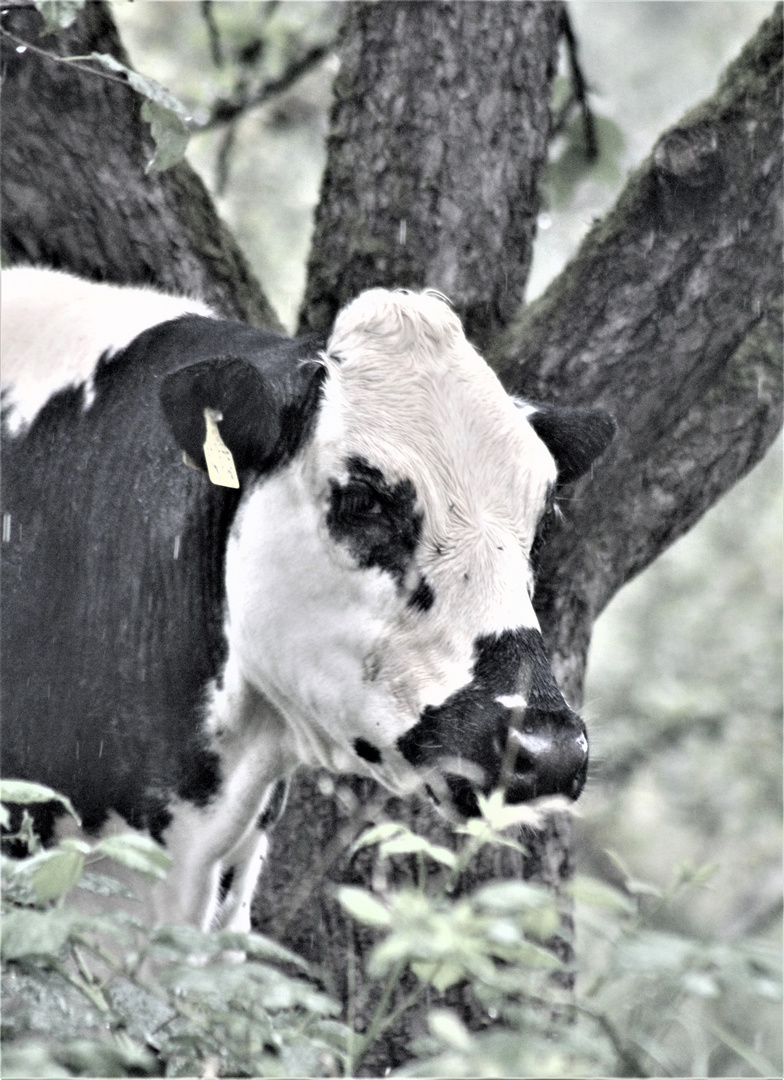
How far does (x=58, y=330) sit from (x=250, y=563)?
0.90 metres

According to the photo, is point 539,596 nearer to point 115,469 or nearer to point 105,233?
point 115,469

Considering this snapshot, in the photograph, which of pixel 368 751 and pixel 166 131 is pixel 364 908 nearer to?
pixel 368 751

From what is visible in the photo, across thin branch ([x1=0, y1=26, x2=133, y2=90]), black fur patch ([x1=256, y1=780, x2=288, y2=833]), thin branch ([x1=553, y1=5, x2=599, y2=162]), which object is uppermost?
thin branch ([x1=553, y1=5, x2=599, y2=162])

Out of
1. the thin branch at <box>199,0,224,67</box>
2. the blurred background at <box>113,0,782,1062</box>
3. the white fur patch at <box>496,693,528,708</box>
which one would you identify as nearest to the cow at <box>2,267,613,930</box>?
the white fur patch at <box>496,693,528,708</box>

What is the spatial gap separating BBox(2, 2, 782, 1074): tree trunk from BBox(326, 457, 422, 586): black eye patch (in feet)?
3.32

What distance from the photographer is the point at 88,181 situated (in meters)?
4.15

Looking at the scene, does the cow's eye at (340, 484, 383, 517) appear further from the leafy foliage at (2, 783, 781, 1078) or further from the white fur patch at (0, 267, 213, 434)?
the leafy foliage at (2, 783, 781, 1078)

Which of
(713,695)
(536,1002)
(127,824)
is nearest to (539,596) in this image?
(536,1002)

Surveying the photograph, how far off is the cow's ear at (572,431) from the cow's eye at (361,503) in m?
0.61

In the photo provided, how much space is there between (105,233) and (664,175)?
1624 millimetres

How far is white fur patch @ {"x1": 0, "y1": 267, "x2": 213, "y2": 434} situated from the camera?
145 inches

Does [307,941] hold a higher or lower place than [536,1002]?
lower

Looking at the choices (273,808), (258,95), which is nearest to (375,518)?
(273,808)

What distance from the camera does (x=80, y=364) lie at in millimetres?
3688
